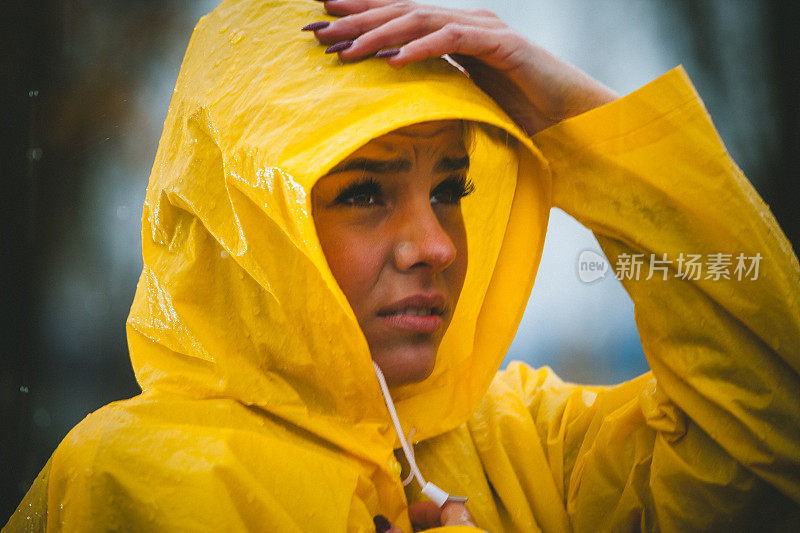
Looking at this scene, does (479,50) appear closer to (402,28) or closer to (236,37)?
(402,28)

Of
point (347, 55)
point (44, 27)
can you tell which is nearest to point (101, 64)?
point (44, 27)

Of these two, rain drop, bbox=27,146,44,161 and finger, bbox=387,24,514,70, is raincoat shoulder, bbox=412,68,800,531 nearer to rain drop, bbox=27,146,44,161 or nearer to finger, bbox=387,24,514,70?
finger, bbox=387,24,514,70

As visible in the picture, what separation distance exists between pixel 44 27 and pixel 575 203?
129 cm

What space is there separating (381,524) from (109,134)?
1.31 meters

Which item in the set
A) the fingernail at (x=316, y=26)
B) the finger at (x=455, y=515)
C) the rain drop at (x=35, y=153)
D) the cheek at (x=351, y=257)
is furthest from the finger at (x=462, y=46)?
the rain drop at (x=35, y=153)

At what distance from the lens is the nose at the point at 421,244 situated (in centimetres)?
77

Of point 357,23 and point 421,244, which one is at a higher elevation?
point 357,23

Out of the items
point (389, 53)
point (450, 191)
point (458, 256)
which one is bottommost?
point (458, 256)

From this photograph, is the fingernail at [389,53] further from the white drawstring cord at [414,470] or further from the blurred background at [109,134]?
the blurred background at [109,134]

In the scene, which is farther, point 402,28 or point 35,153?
point 35,153

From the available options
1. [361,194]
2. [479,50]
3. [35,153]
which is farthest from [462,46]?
[35,153]

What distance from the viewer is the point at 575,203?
895 millimetres

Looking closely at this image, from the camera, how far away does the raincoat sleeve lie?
2.56 feet

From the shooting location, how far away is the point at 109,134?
5.13ft
